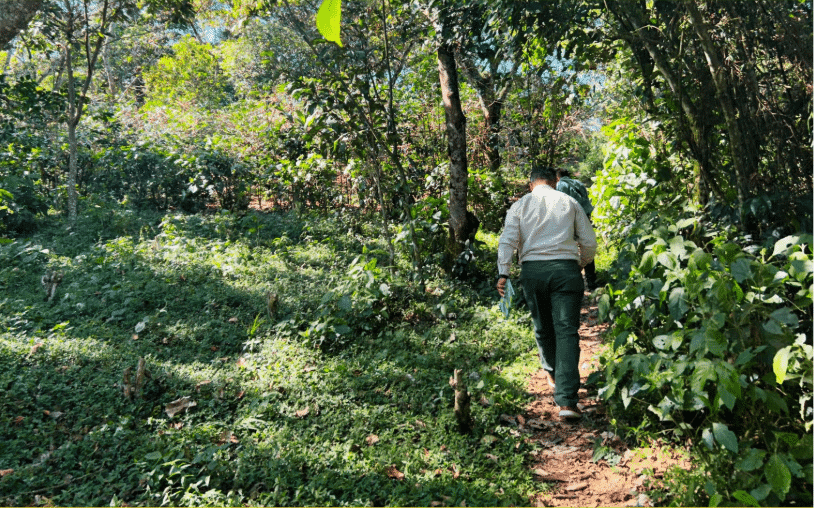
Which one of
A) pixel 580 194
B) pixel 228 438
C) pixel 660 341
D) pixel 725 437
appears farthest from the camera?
pixel 580 194

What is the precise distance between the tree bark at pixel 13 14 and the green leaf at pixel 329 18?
464 cm

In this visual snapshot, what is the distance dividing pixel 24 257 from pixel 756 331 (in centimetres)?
901

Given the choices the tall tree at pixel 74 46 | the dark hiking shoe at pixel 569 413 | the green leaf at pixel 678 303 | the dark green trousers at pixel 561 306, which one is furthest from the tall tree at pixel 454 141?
the tall tree at pixel 74 46

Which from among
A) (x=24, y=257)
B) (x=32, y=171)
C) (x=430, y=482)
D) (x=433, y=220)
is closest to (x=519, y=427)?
(x=430, y=482)

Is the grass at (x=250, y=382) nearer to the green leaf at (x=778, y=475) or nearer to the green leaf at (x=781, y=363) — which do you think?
the green leaf at (x=778, y=475)

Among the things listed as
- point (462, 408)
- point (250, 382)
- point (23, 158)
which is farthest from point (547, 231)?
point (23, 158)

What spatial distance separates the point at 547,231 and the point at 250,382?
273 centimetres

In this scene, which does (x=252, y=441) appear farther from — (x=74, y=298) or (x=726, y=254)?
(x=74, y=298)

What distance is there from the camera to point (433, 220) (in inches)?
309

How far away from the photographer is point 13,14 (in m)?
4.40

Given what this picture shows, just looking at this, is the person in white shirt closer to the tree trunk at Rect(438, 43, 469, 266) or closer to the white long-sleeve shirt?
the white long-sleeve shirt

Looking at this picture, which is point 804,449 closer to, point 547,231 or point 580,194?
point 547,231

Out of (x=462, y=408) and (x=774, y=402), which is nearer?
(x=774, y=402)

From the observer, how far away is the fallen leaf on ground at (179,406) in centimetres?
448
